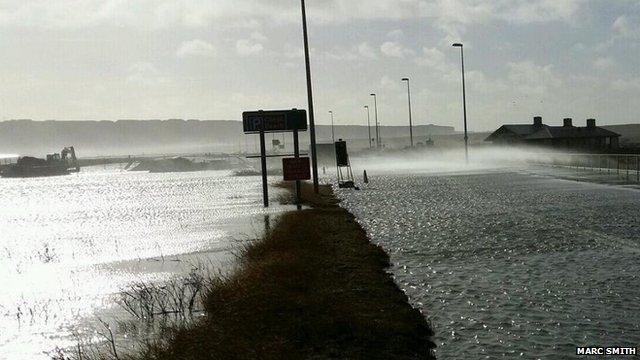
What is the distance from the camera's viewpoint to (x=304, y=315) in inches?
373

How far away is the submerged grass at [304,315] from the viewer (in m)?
7.90

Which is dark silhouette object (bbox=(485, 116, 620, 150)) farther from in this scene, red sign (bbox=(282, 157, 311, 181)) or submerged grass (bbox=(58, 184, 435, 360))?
submerged grass (bbox=(58, 184, 435, 360))

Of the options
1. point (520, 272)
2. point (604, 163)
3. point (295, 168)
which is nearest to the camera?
point (520, 272)

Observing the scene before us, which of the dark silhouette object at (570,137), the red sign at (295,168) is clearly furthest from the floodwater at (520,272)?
the dark silhouette object at (570,137)

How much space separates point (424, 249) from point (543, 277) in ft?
13.5

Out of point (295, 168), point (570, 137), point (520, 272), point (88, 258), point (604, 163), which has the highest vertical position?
point (570, 137)

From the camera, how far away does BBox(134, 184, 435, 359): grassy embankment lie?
7898 mm

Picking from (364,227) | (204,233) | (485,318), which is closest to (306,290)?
(485,318)

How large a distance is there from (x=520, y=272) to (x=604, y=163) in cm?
3732

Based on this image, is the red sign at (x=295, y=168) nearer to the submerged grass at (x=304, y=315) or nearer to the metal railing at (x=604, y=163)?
the submerged grass at (x=304, y=315)

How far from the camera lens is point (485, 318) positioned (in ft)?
30.0

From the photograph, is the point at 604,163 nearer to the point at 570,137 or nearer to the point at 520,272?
the point at 570,137

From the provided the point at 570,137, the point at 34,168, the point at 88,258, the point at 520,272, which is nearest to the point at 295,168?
the point at 88,258

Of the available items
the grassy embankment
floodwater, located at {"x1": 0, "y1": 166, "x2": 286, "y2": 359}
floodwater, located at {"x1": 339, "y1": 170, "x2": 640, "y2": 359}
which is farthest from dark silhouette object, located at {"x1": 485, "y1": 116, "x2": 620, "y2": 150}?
the grassy embankment
